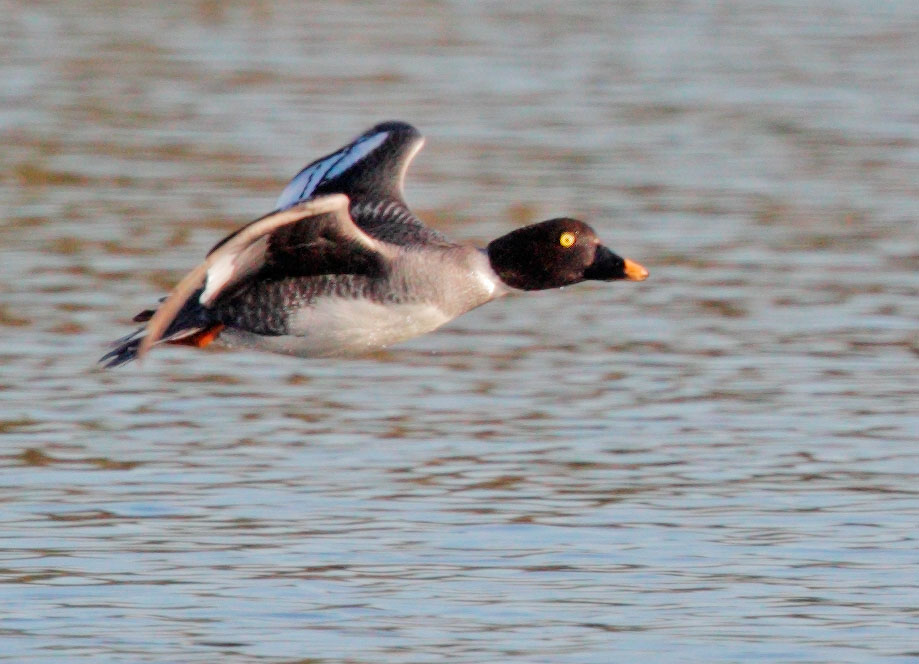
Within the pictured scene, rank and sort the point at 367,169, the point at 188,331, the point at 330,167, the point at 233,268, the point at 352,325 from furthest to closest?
the point at 330,167 < the point at 367,169 < the point at 188,331 < the point at 352,325 < the point at 233,268

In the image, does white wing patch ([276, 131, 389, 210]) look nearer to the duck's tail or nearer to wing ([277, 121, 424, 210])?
wing ([277, 121, 424, 210])

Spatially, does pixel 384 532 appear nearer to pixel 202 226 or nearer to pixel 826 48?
pixel 202 226

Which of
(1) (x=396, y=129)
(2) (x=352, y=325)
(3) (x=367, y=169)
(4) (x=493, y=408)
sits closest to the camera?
(2) (x=352, y=325)

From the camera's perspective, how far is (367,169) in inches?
466

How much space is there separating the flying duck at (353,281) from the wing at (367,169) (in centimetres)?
83

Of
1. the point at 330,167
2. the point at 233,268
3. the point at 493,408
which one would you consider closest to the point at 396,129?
the point at 330,167

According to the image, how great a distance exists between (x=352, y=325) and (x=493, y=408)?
9.87 feet

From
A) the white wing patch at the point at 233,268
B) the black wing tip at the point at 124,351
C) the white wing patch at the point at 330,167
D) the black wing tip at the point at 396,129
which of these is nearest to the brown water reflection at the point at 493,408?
the black wing tip at the point at 124,351

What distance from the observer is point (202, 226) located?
18.3m

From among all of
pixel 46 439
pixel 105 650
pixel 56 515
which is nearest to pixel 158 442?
pixel 46 439

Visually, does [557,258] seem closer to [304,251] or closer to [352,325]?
[352,325]

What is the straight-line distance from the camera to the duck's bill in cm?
1062

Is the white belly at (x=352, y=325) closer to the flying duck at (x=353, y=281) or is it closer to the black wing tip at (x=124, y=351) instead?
the flying duck at (x=353, y=281)

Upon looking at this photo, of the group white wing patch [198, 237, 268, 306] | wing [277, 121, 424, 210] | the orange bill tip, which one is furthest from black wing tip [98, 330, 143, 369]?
Answer: the orange bill tip
